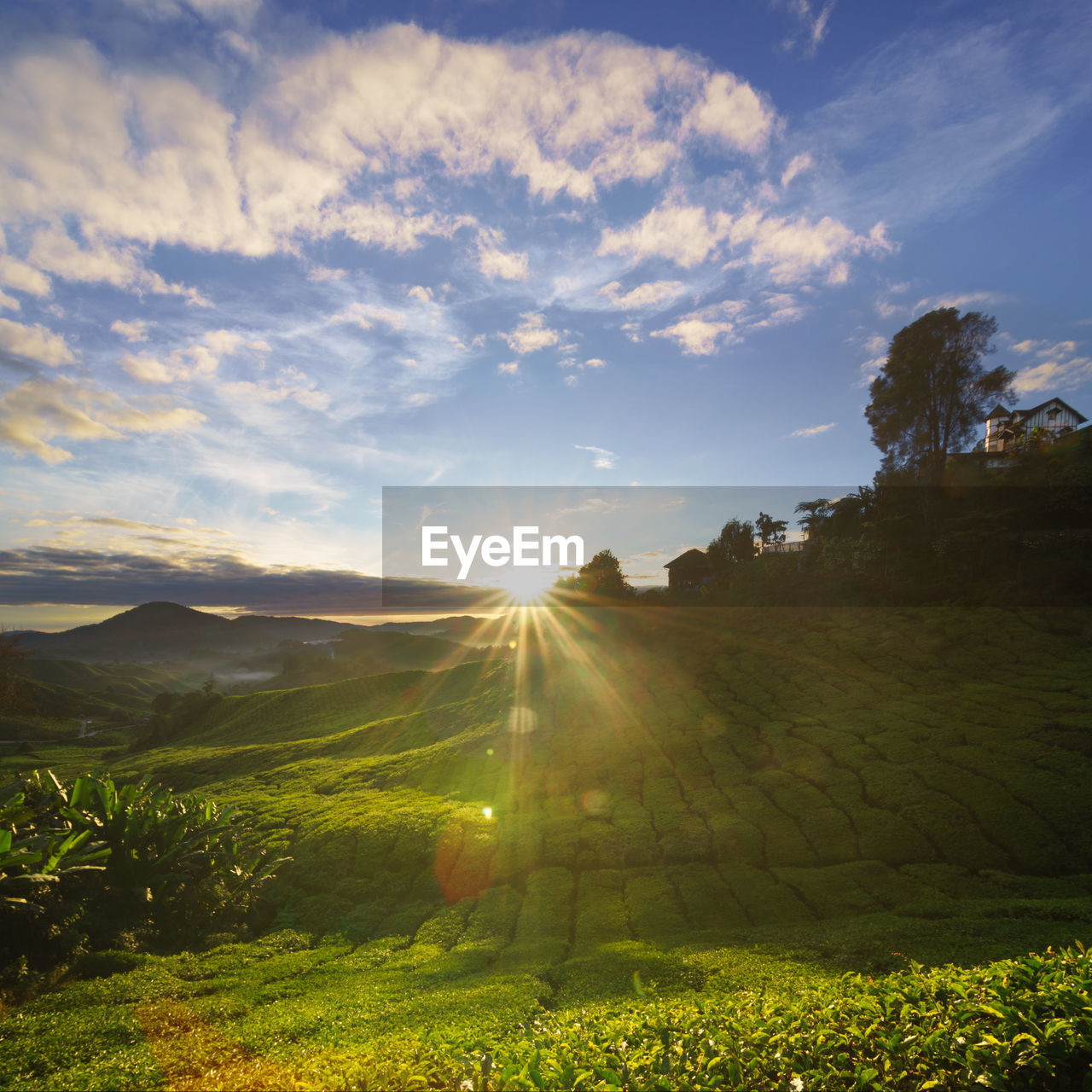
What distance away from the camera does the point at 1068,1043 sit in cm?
350

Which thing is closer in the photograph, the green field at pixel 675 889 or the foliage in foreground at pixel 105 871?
the green field at pixel 675 889

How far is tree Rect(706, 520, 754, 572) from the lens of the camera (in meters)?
46.6

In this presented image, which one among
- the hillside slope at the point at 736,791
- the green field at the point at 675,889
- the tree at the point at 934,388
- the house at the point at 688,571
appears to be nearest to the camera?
the green field at the point at 675,889

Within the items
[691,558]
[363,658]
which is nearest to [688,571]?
[691,558]

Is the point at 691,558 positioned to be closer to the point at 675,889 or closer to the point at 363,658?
the point at 675,889

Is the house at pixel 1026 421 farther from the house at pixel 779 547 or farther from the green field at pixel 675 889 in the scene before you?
the green field at pixel 675 889

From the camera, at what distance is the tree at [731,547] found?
46.6 meters

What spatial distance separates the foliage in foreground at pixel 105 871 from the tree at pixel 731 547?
134 ft

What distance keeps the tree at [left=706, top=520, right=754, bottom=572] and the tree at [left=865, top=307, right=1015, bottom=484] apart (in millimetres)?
13262

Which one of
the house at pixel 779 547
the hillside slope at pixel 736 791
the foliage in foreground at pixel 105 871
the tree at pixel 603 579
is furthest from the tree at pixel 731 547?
the foliage in foreground at pixel 105 871

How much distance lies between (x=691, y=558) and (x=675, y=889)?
45.2 m

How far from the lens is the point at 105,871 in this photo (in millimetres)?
8859

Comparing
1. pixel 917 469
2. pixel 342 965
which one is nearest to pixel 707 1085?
pixel 342 965

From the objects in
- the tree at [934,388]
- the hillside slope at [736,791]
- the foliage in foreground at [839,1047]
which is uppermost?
the tree at [934,388]
